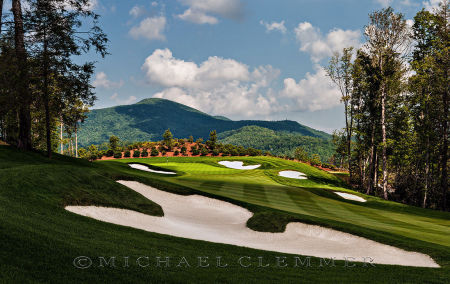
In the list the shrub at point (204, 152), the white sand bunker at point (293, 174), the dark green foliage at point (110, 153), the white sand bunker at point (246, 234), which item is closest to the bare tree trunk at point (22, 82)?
the white sand bunker at point (246, 234)

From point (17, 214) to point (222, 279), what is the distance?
232 inches

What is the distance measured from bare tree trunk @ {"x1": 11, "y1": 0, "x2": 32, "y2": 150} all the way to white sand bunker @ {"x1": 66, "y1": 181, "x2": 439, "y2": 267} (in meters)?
13.1

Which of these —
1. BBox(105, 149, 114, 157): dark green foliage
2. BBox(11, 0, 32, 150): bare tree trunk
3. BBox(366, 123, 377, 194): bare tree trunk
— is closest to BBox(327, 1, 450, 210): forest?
BBox(366, 123, 377, 194): bare tree trunk

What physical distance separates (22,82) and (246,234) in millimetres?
18927

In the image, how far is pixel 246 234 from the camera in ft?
43.3

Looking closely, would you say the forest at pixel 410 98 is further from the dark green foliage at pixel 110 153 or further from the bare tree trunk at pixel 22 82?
the dark green foliage at pixel 110 153

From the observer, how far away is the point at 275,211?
617 inches

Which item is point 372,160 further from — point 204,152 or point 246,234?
point 204,152

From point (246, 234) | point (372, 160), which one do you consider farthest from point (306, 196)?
point (246, 234)

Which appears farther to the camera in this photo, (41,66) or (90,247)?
(41,66)

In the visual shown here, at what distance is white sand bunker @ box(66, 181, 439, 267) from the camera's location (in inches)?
417

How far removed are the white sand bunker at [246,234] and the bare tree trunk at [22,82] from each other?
13.1m

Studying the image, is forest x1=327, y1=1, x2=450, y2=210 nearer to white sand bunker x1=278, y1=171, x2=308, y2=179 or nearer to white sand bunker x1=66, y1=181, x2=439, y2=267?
white sand bunker x1=278, y1=171, x2=308, y2=179

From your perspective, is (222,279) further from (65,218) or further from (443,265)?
(443,265)
